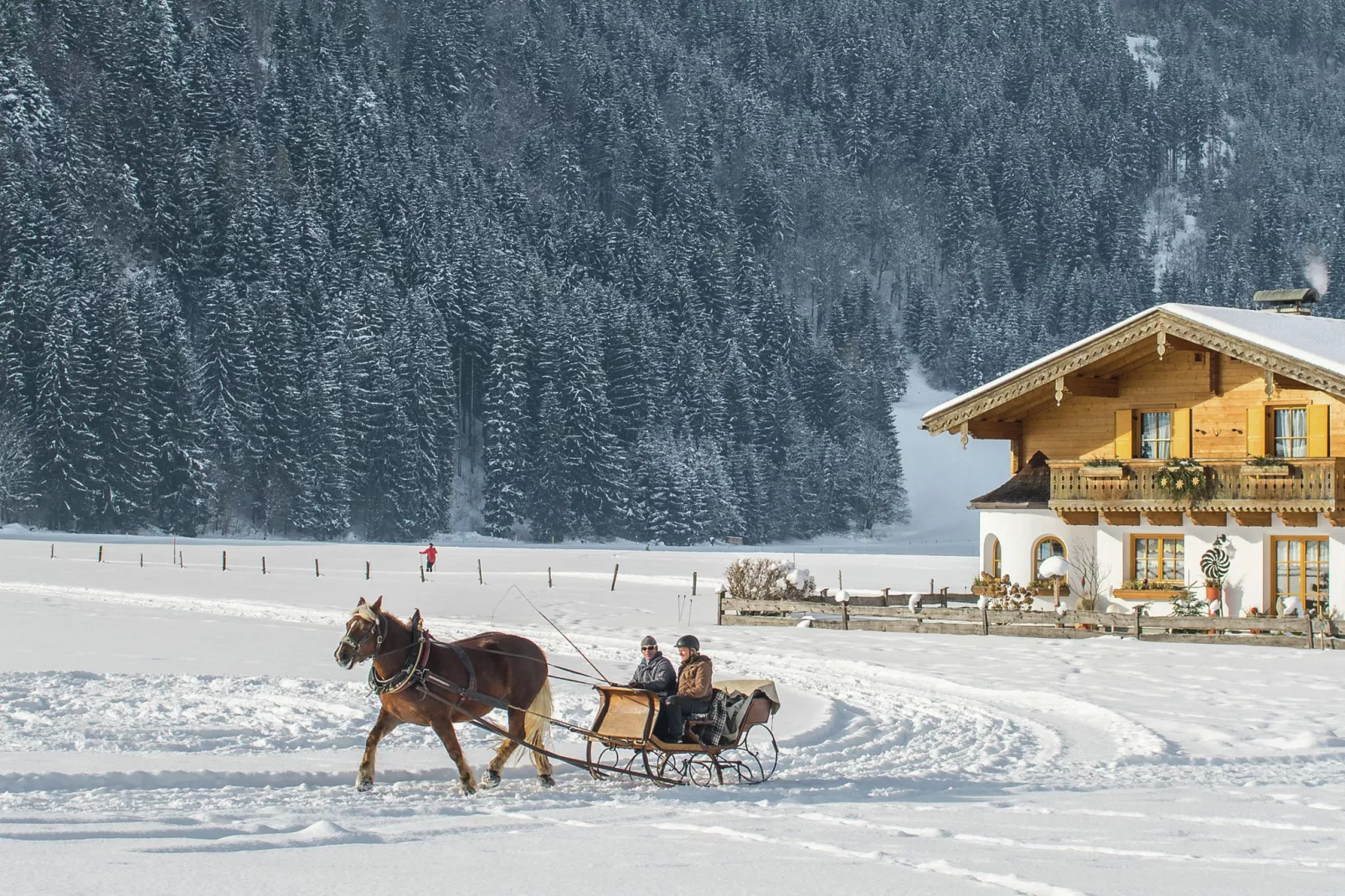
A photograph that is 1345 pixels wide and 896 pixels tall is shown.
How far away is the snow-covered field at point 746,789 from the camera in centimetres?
975

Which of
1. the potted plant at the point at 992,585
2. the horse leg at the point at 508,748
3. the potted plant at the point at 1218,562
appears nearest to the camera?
the horse leg at the point at 508,748

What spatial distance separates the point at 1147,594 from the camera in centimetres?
3403

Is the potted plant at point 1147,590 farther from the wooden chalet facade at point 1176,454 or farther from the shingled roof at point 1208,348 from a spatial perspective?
the shingled roof at point 1208,348

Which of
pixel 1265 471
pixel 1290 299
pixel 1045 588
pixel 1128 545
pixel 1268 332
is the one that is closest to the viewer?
pixel 1265 471

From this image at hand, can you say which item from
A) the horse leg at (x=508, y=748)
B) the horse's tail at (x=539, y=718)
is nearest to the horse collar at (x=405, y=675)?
the horse leg at (x=508, y=748)

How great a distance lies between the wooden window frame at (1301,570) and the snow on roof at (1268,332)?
390 centimetres

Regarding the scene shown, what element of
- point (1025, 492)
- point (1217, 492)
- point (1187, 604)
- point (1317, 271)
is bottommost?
point (1187, 604)

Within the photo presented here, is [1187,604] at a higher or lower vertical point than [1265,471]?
lower

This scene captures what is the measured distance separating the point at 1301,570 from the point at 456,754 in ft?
81.2

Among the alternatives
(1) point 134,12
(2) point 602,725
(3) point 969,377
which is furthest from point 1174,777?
(1) point 134,12

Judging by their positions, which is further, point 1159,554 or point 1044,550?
point 1044,550

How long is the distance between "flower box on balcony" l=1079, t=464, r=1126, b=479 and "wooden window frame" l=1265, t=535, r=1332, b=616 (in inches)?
141

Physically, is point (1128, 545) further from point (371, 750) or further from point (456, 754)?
point (371, 750)

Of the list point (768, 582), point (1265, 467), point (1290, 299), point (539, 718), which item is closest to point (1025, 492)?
point (1265, 467)
